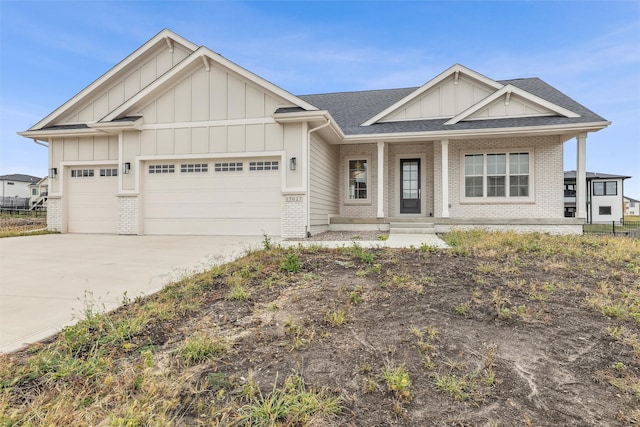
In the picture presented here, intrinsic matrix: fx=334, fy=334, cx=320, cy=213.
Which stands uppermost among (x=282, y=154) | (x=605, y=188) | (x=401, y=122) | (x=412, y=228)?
(x=401, y=122)

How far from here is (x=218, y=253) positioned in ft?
23.6

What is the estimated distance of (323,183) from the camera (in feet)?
36.8

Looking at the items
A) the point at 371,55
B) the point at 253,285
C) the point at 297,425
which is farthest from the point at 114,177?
the point at 371,55

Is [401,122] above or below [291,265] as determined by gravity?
above

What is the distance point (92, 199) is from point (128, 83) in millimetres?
4467

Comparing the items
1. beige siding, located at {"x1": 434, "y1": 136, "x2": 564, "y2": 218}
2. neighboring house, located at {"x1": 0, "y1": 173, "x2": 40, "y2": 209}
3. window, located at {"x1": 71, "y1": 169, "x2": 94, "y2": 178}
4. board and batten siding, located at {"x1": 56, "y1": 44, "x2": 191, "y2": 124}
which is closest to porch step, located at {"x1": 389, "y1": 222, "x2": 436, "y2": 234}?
beige siding, located at {"x1": 434, "y1": 136, "x2": 564, "y2": 218}

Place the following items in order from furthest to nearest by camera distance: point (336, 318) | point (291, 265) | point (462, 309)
→ point (291, 265)
point (462, 309)
point (336, 318)

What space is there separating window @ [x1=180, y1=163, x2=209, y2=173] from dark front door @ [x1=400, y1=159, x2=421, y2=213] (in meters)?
7.00

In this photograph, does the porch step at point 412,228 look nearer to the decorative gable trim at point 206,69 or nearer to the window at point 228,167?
the decorative gable trim at point 206,69

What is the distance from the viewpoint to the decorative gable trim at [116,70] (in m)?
11.9

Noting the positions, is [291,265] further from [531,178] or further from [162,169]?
[531,178]

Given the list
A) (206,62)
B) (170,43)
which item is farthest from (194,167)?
(170,43)

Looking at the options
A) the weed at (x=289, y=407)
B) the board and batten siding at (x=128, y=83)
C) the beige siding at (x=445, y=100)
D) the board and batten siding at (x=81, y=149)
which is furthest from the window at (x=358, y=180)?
the weed at (x=289, y=407)

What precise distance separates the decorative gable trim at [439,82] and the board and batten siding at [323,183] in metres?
1.82
